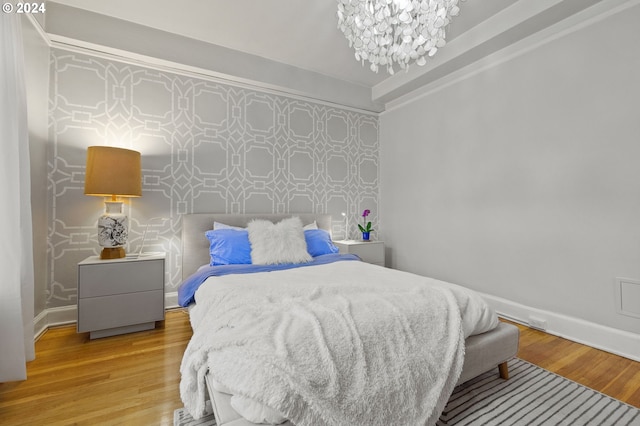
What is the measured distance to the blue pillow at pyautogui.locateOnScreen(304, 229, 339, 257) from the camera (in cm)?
314

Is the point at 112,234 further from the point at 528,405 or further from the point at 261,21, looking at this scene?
the point at 528,405

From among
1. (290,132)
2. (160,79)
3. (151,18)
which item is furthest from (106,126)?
(290,132)

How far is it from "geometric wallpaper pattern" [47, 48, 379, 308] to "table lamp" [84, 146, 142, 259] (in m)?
0.32

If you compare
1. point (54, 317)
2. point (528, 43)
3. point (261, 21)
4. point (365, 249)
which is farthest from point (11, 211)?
point (528, 43)

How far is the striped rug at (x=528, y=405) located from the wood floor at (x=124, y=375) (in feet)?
0.51

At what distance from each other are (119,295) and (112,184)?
0.92m

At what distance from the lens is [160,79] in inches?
118

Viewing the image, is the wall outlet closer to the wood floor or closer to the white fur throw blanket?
the wood floor

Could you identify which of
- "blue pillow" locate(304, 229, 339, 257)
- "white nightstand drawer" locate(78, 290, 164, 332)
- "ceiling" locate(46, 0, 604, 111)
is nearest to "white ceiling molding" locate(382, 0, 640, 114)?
"ceiling" locate(46, 0, 604, 111)

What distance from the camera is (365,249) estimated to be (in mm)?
3748

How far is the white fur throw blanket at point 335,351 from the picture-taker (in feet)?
3.34

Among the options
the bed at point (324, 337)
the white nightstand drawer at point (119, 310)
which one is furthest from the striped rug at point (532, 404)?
the white nightstand drawer at point (119, 310)

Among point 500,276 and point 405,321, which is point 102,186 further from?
point 500,276

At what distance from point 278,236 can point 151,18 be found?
2.39 meters
